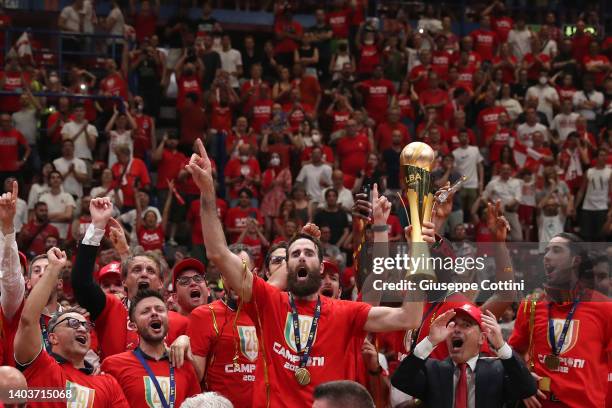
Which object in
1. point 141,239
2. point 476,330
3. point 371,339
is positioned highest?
point 476,330

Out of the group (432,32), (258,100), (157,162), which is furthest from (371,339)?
(432,32)

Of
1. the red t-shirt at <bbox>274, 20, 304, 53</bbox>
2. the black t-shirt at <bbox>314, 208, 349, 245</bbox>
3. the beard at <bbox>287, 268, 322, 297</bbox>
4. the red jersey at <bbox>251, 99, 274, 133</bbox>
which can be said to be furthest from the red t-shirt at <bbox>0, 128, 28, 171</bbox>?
the beard at <bbox>287, 268, 322, 297</bbox>

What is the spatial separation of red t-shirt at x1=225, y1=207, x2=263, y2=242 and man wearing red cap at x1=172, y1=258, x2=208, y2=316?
701 cm

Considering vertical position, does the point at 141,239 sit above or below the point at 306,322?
below

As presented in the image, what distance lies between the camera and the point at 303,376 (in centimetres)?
670

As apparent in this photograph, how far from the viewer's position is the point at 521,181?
17.2 metres

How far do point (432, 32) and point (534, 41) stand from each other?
1.83 metres

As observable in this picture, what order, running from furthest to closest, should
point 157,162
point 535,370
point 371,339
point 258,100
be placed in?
point 258,100 < point 157,162 < point 371,339 < point 535,370

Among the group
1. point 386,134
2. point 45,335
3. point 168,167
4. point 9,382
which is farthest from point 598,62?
point 9,382

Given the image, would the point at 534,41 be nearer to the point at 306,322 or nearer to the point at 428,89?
the point at 428,89

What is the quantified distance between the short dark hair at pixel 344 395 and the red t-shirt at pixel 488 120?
14451mm

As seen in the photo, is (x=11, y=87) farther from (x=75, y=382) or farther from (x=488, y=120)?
(x=75, y=382)

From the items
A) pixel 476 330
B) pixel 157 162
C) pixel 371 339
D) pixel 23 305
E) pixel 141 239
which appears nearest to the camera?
pixel 23 305

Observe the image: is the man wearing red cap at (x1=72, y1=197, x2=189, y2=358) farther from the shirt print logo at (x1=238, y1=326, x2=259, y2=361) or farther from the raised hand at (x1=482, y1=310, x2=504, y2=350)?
the raised hand at (x1=482, y1=310, x2=504, y2=350)
